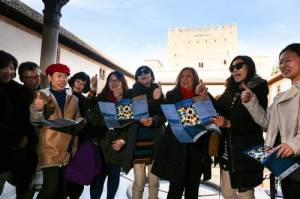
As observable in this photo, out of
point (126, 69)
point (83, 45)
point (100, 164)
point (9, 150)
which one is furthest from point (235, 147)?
point (126, 69)

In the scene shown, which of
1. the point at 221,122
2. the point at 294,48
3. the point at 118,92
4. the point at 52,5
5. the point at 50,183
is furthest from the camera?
the point at 52,5

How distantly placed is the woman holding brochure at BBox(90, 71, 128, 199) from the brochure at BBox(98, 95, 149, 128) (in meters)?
0.27

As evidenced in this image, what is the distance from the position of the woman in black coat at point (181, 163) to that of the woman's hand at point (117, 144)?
54 centimetres

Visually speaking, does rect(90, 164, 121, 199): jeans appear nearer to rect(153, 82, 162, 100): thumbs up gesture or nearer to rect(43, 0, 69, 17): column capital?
rect(153, 82, 162, 100): thumbs up gesture

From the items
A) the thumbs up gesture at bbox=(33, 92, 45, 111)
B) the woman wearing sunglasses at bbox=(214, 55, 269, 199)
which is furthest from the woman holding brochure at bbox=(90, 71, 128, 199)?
the woman wearing sunglasses at bbox=(214, 55, 269, 199)

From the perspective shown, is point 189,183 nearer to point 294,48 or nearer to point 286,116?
point 286,116

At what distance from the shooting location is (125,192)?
4.86 meters

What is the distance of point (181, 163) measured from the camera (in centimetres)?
285

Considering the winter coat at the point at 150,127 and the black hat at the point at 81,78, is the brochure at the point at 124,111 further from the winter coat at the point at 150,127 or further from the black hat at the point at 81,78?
the black hat at the point at 81,78

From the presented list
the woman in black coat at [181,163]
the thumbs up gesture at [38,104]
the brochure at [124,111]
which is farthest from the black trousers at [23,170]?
the woman in black coat at [181,163]

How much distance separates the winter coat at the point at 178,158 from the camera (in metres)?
2.85

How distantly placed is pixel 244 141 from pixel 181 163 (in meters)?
0.63

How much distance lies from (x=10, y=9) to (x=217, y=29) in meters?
49.3

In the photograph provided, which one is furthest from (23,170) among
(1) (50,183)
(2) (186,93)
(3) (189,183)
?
(2) (186,93)
